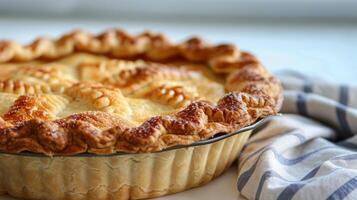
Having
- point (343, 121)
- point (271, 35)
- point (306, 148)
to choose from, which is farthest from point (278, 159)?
point (271, 35)

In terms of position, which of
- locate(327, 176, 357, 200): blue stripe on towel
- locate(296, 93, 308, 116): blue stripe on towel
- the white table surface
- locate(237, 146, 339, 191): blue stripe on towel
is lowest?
the white table surface

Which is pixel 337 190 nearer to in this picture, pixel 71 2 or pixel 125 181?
pixel 125 181

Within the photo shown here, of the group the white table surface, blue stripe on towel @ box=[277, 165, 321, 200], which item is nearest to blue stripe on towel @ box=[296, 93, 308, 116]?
blue stripe on towel @ box=[277, 165, 321, 200]

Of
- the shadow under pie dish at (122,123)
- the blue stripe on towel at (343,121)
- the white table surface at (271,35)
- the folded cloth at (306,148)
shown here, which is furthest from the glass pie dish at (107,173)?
the white table surface at (271,35)

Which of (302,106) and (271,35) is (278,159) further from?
(271,35)

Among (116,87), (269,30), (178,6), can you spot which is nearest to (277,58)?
(269,30)

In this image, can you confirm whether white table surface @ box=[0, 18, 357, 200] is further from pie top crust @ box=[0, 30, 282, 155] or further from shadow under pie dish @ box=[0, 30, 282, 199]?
shadow under pie dish @ box=[0, 30, 282, 199]
